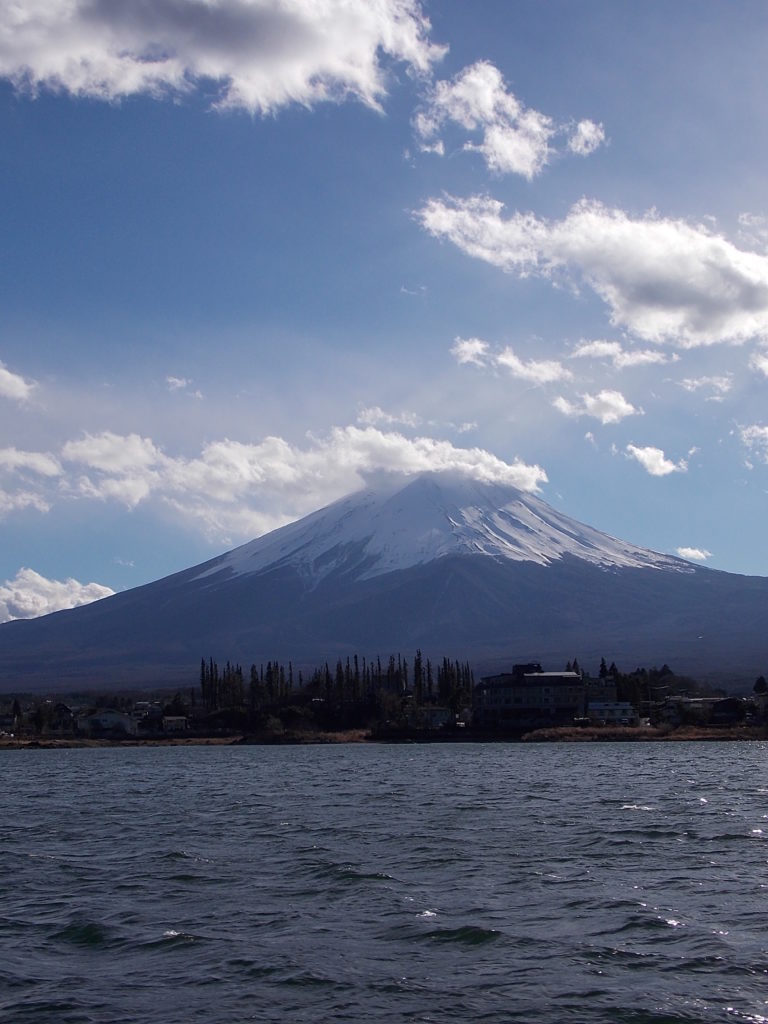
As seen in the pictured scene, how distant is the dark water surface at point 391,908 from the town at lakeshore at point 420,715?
193 ft

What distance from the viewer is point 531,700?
4129 inches

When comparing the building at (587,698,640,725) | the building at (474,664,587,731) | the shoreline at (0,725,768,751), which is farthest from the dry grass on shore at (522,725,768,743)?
the building at (474,664,587,731)

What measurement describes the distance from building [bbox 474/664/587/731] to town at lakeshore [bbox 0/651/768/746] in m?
0.09

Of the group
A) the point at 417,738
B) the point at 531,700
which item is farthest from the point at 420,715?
the point at 417,738

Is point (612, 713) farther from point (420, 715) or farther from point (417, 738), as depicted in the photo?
point (417, 738)

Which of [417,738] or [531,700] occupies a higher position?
[531,700]

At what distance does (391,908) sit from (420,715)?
87.4 meters

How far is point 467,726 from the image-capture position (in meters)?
101

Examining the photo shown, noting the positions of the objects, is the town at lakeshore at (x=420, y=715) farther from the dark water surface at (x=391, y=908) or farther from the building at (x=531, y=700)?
the dark water surface at (x=391, y=908)

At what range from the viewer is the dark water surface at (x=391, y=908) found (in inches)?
547

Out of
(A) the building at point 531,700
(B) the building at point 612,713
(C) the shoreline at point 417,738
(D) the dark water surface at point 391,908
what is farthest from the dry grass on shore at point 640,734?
(D) the dark water surface at point 391,908

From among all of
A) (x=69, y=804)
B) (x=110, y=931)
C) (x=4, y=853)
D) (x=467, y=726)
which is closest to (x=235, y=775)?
(x=69, y=804)

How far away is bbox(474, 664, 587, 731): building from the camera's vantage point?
335 feet

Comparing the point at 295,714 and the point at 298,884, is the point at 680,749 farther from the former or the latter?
the point at 298,884
